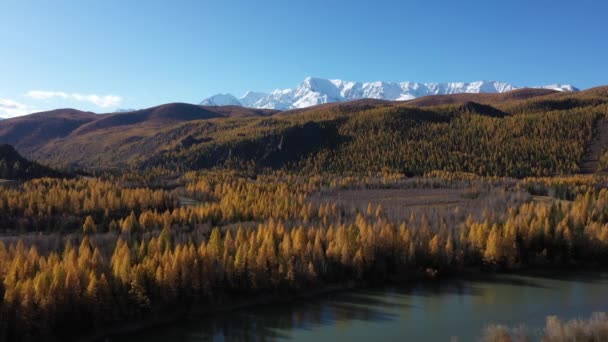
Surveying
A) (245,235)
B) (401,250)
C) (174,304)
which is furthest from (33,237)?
(401,250)

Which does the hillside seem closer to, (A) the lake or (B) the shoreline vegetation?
(B) the shoreline vegetation

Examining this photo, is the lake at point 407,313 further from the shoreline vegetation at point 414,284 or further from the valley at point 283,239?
the shoreline vegetation at point 414,284

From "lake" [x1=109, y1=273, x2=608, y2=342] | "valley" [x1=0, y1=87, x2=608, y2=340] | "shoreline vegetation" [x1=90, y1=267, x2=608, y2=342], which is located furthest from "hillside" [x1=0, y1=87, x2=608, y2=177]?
"lake" [x1=109, y1=273, x2=608, y2=342]

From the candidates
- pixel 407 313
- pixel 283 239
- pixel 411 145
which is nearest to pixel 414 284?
pixel 407 313

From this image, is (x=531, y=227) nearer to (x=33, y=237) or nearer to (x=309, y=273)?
(x=309, y=273)

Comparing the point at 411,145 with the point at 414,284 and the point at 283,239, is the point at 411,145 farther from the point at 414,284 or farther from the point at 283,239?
the point at 283,239

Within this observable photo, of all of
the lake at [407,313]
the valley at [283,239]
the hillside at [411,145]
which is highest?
the hillside at [411,145]

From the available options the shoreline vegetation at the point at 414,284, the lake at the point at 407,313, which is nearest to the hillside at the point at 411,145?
the shoreline vegetation at the point at 414,284

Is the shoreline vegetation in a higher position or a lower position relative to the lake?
higher

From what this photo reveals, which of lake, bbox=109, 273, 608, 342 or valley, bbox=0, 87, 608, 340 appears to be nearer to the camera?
lake, bbox=109, 273, 608, 342
